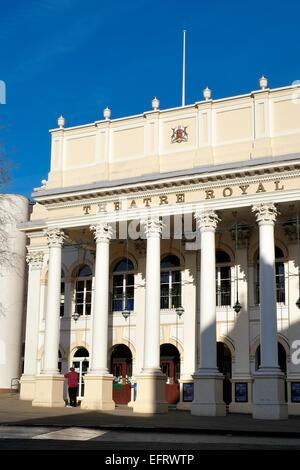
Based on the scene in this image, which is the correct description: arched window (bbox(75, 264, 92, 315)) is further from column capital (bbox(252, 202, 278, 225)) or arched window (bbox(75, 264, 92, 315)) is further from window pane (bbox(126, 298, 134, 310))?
column capital (bbox(252, 202, 278, 225))

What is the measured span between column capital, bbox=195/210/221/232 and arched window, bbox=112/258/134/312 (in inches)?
244

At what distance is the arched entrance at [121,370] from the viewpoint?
3019cm

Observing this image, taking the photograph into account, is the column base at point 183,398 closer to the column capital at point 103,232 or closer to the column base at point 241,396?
the column base at point 241,396

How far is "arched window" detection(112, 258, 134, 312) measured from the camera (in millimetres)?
31625

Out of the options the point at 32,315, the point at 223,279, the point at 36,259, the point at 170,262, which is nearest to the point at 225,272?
the point at 223,279

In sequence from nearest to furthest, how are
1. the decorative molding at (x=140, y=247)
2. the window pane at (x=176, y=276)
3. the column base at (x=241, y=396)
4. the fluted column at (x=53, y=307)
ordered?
the column base at (x=241, y=396)
the fluted column at (x=53, y=307)
the window pane at (x=176, y=276)
the decorative molding at (x=140, y=247)

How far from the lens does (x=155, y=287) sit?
26.4 meters

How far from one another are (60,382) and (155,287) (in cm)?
559

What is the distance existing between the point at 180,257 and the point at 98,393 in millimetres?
7346

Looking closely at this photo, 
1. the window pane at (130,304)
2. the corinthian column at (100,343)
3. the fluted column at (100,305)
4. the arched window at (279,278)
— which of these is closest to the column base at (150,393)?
the corinthian column at (100,343)

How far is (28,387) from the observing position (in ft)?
102
